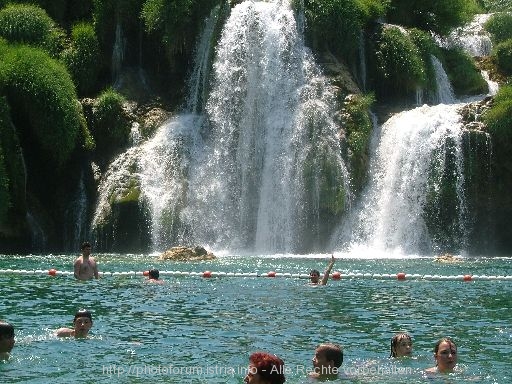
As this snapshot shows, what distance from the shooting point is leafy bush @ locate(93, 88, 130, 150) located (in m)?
36.2

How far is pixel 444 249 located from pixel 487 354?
21.2 meters

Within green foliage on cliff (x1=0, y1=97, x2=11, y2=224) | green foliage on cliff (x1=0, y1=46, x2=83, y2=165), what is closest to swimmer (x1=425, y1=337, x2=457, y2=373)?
green foliage on cliff (x1=0, y1=97, x2=11, y2=224)

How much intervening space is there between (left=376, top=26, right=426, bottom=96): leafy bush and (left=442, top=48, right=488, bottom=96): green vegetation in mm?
2349

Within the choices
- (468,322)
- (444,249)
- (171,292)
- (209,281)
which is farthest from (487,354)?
(444,249)

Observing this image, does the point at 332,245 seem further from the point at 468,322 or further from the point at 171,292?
the point at 468,322

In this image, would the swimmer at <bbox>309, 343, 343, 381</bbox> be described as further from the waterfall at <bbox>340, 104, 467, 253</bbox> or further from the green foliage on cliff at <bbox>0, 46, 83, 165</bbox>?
the green foliage on cliff at <bbox>0, 46, 83, 165</bbox>

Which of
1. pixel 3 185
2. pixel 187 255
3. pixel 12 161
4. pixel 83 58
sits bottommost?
pixel 187 255

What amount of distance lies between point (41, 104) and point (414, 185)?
1455 centimetres

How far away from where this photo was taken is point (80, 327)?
12.7 m

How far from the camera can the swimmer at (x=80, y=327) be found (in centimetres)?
1268

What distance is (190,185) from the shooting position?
35000 millimetres

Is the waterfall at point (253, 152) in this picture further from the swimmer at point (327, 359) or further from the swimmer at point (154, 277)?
the swimmer at point (327, 359)

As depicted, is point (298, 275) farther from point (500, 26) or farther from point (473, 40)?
point (473, 40)

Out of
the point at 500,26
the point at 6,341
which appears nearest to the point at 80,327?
the point at 6,341
